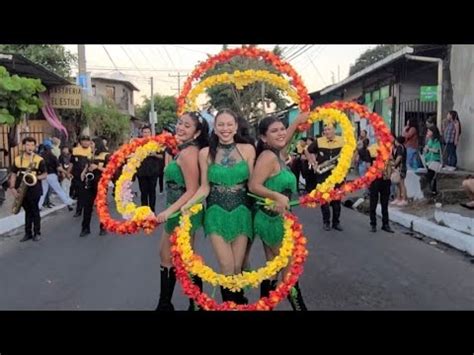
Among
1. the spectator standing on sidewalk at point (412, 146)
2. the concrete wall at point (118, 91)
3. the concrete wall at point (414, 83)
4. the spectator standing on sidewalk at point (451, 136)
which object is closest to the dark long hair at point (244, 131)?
the spectator standing on sidewalk at point (451, 136)

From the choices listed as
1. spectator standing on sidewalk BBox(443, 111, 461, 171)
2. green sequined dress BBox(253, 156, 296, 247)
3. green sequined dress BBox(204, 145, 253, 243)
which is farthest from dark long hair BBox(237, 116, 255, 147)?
spectator standing on sidewalk BBox(443, 111, 461, 171)

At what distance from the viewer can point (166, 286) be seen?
14.9ft

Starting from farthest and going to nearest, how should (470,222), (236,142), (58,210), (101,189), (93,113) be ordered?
1. (93,113)
2. (58,210)
3. (470,222)
4. (101,189)
5. (236,142)

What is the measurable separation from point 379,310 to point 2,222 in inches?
274

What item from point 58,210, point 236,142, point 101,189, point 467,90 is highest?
point 467,90

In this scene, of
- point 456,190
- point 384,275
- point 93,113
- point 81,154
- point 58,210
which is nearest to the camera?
point 384,275

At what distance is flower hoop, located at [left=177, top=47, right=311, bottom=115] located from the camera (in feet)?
15.0

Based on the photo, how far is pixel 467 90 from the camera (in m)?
12.6

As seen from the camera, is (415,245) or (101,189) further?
(415,245)

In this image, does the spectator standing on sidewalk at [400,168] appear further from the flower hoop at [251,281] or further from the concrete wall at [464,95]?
the flower hoop at [251,281]

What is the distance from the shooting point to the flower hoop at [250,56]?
457 cm
